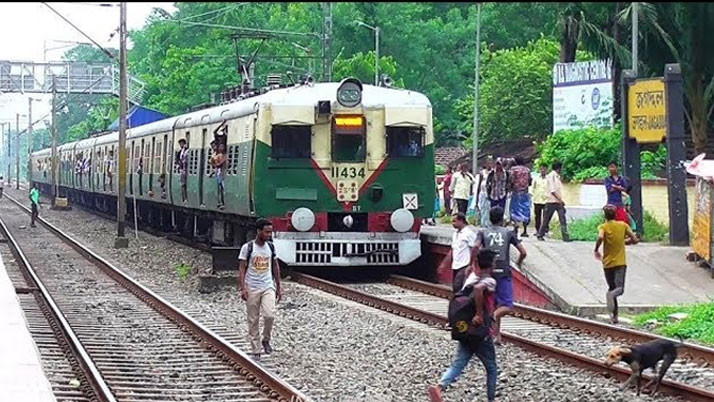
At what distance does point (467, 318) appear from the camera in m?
8.93

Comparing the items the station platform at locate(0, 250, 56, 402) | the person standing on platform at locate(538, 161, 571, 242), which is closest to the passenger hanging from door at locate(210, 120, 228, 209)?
the person standing on platform at locate(538, 161, 571, 242)

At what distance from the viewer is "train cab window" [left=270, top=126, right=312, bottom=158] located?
1898cm

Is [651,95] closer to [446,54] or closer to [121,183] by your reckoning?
[121,183]

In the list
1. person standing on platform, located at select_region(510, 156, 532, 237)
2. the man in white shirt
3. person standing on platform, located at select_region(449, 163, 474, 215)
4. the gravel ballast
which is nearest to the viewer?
the gravel ballast

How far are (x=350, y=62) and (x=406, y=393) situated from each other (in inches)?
1313

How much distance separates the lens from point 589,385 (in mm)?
10164

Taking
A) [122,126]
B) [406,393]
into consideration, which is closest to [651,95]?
[406,393]

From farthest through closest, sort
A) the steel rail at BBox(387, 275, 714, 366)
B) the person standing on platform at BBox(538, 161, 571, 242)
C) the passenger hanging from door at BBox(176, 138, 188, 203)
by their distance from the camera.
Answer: the passenger hanging from door at BBox(176, 138, 188, 203) → the person standing on platform at BBox(538, 161, 571, 242) → the steel rail at BBox(387, 275, 714, 366)

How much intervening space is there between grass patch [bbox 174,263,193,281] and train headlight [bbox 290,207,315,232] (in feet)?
10.4

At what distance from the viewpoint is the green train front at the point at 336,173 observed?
18906 mm

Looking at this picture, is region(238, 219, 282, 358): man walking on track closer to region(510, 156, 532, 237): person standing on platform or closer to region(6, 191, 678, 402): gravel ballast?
region(6, 191, 678, 402): gravel ballast

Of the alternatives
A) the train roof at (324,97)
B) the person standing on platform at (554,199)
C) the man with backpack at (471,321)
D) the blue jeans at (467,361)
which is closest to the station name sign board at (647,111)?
the person standing on platform at (554,199)

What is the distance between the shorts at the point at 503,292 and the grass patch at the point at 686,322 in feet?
6.68

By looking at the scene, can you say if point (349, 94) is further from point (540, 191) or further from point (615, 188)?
point (615, 188)
